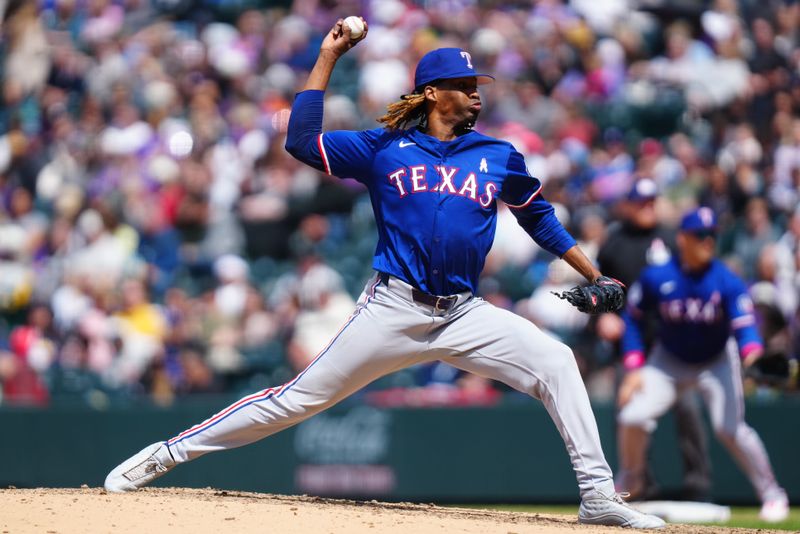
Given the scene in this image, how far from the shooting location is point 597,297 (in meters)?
5.65

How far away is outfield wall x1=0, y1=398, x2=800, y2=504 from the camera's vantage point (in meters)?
10.0

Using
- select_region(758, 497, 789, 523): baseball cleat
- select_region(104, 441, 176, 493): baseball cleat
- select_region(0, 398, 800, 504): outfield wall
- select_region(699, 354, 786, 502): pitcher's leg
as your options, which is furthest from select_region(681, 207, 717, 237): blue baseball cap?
select_region(104, 441, 176, 493): baseball cleat

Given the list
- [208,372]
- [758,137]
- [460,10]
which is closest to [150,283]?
[208,372]

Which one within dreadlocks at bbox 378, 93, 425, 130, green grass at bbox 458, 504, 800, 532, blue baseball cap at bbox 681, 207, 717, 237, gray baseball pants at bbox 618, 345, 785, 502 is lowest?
green grass at bbox 458, 504, 800, 532

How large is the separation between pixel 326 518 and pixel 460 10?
33.7ft

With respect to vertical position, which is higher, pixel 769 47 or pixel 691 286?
pixel 769 47

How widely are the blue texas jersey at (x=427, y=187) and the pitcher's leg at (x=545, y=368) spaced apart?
213mm

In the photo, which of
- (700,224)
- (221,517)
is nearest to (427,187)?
→ (221,517)

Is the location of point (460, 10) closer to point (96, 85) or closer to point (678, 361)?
point (96, 85)

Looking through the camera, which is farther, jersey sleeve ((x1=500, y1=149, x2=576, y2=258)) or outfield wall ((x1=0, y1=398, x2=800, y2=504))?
outfield wall ((x1=0, y1=398, x2=800, y2=504))

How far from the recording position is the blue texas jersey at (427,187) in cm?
548

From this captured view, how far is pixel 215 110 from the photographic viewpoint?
14141 mm

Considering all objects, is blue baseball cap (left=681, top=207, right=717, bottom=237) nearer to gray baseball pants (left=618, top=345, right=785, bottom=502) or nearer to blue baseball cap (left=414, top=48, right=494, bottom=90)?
gray baseball pants (left=618, top=345, right=785, bottom=502)

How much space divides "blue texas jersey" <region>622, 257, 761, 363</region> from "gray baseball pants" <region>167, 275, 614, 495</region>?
2.99 metres
